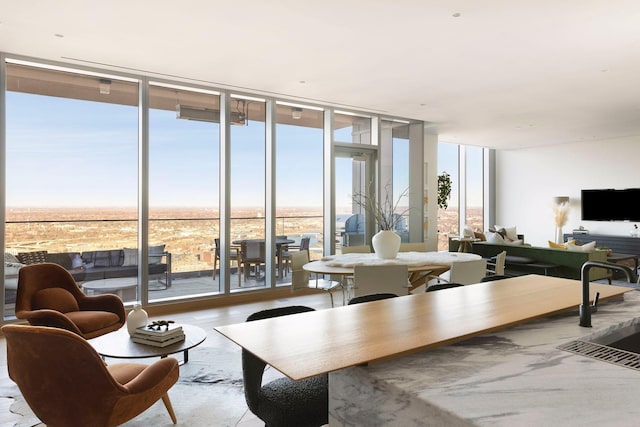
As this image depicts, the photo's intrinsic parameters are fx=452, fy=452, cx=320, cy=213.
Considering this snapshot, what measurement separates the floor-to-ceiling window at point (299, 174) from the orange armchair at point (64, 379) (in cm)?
Result: 461

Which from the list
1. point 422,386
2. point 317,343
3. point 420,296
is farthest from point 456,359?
point 420,296

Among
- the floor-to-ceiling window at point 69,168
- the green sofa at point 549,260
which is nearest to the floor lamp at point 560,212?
the green sofa at point 549,260

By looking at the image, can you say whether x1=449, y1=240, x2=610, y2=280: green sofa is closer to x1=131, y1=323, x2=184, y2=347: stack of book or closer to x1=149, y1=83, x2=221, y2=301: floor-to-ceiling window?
x1=149, y1=83, x2=221, y2=301: floor-to-ceiling window

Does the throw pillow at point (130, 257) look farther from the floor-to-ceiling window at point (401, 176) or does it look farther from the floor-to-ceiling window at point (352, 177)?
the floor-to-ceiling window at point (401, 176)

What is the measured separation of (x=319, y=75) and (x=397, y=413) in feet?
15.6

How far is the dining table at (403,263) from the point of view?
4672 millimetres

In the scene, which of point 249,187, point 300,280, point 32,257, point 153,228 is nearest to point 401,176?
point 249,187

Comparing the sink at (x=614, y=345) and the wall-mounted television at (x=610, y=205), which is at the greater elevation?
the wall-mounted television at (x=610, y=205)

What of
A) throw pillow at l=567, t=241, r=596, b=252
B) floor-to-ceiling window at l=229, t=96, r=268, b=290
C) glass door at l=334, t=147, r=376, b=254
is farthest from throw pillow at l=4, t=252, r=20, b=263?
throw pillow at l=567, t=241, r=596, b=252

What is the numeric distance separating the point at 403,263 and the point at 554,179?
8.38 meters

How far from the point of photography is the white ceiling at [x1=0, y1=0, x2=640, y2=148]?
12.0 feet

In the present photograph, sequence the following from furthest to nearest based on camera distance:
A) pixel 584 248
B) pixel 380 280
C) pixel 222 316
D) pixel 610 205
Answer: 1. pixel 610 205
2. pixel 584 248
3. pixel 222 316
4. pixel 380 280

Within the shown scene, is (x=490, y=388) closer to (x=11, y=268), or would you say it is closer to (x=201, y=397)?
(x=201, y=397)

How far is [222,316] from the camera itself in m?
5.39
